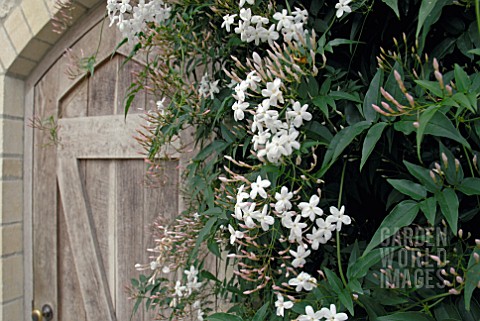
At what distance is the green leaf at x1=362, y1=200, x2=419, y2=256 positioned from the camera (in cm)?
79

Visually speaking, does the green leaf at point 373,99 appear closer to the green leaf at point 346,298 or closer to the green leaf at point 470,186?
the green leaf at point 470,186

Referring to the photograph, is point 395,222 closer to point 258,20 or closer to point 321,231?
point 321,231

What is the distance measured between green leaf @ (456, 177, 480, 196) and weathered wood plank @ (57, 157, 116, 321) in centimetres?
152

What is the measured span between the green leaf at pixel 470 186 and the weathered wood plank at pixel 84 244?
1520 millimetres

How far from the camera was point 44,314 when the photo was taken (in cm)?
212

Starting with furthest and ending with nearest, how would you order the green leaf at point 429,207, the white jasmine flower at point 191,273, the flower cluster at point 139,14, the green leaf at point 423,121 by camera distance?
the white jasmine flower at point 191,273 < the flower cluster at point 139,14 < the green leaf at point 429,207 < the green leaf at point 423,121

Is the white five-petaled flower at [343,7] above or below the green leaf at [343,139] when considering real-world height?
above

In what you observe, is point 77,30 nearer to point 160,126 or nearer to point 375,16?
point 160,126

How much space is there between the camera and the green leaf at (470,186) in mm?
798

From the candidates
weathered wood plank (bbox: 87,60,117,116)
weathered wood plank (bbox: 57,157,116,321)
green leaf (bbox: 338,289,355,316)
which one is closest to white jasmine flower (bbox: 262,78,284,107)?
green leaf (bbox: 338,289,355,316)

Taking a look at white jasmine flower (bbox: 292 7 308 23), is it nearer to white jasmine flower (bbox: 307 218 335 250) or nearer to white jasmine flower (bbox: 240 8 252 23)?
white jasmine flower (bbox: 240 8 252 23)

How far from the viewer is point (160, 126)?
1396mm

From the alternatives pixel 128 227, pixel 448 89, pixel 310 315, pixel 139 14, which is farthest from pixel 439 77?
pixel 128 227

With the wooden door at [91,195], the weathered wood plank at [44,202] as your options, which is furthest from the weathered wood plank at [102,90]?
the weathered wood plank at [44,202]
